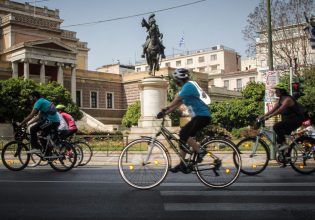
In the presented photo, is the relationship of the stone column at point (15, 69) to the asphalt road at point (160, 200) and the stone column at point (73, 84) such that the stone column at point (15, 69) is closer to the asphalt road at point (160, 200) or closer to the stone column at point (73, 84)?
the stone column at point (73, 84)

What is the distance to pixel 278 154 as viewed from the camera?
8.57 m

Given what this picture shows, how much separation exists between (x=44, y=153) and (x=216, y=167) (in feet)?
15.9

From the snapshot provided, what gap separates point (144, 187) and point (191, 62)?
92.8m

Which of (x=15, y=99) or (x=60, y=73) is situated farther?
(x=60, y=73)

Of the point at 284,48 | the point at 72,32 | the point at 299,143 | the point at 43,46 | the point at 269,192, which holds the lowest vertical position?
the point at 269,192

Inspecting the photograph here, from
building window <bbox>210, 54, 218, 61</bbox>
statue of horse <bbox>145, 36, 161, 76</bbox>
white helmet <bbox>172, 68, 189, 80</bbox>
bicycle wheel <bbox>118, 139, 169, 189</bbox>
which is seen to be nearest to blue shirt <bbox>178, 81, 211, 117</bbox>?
white helmet <bbox>172, 68, 189, 80</bbox>

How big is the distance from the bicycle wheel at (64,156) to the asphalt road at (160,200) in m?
2.11

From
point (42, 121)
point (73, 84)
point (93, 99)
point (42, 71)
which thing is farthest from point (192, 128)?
point (93, 99)

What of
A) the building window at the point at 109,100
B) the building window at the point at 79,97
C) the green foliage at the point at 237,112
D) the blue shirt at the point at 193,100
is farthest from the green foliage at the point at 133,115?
the blue shirt at the point at 193,100

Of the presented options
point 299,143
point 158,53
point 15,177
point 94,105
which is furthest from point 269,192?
point 94,105

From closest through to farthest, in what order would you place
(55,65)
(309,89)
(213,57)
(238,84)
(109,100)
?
1. (309,89)
2. (55,65)
3. (109,100)
4. (238,84)
5. (213,57)

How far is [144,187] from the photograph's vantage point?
6.52 m

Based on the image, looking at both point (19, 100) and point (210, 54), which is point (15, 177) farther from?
point (210, 54)

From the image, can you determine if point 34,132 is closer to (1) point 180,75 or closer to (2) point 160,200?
(1) point 180,75
